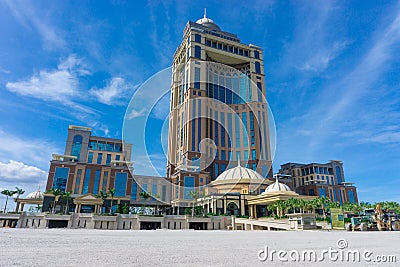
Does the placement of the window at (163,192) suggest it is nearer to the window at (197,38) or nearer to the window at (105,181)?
the window at (105,181)

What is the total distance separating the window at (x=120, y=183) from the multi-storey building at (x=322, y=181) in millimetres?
49683

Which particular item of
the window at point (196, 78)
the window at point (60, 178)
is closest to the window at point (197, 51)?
the window at point (196, 78)

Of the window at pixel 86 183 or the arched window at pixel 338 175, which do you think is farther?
the arched window at pixel 338 175

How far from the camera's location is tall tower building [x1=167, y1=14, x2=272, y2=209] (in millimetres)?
74188

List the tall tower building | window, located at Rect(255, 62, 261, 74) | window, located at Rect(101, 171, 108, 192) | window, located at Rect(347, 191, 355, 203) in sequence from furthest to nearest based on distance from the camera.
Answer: window, located at Rect(255, 62, 261, 74) < window, located at Rect(347, 191, 355, 203) < the tall tower building < window, located at Rect(101, 171, 108, 192)

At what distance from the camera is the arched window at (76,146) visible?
76.9 meters

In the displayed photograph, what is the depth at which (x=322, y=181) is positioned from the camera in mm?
88250

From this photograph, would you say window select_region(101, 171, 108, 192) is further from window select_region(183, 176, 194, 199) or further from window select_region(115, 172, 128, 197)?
window select_region(183, 176, 194, 199)

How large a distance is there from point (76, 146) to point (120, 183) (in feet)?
82.7

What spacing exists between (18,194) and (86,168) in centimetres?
1404

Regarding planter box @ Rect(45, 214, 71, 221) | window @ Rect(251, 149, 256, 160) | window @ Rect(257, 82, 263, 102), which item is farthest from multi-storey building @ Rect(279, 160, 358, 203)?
planter box @ Rect(45, 214, 71, 221)

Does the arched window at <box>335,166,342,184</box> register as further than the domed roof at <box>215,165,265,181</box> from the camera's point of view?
Yes

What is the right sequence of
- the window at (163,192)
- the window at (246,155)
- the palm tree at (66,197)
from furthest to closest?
the window at (246,155), the window at (163,192), the palm tree at (66,197)

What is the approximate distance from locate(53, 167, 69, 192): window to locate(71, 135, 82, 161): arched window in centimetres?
1793
